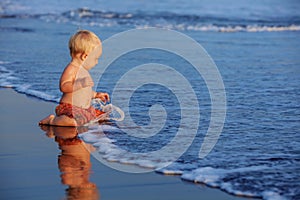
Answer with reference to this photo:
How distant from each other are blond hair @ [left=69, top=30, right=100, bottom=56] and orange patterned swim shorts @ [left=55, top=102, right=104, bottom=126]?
0.53m

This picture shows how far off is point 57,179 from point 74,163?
43 cm

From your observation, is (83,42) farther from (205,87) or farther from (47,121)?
(205,87)

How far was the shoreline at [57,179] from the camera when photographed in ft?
13.7

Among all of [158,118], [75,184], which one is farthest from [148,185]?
[158,118]

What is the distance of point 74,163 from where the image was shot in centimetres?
484

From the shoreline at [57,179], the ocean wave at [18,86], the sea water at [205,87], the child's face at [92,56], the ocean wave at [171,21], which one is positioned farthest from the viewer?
the ocean wave at [171,21]

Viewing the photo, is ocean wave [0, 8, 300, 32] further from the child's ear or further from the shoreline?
the shoreline

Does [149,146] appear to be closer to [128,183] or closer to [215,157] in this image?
[215,157]

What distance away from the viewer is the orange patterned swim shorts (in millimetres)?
6188

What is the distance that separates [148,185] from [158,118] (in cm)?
213

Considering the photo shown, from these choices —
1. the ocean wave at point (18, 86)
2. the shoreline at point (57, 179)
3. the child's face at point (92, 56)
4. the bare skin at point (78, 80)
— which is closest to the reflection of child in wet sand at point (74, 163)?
the shoreline at point (57, 179)

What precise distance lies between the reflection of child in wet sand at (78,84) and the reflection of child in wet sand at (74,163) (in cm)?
13

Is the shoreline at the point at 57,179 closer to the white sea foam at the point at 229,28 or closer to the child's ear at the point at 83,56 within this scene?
the child's ear at the point at 83,56

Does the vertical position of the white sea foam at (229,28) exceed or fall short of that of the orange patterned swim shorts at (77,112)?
it exceeds it
